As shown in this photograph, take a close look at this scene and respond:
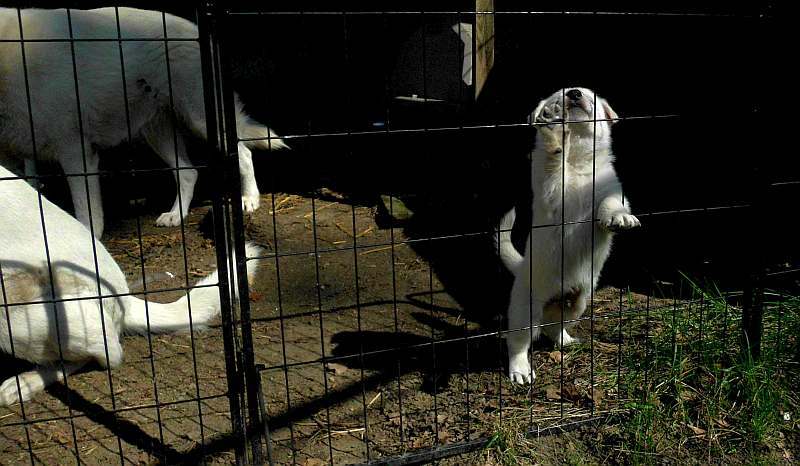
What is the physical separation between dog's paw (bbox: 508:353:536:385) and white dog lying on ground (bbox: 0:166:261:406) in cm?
140

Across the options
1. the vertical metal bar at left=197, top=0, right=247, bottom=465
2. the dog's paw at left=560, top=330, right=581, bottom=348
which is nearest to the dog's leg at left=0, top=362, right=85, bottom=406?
the vertical metal bar at left=197, top=0, right=247, bottom=465

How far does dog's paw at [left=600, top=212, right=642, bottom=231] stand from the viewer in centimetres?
310

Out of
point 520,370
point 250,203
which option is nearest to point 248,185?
point 250,203

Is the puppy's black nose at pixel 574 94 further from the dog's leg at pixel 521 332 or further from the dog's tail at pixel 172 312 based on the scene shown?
the dog's tail at pixel 172 312

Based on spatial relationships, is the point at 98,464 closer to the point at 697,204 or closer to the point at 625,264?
the point at 625,264

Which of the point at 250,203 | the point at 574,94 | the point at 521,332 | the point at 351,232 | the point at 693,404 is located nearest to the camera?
the point at 693,404

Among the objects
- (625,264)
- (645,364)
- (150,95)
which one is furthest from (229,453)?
(150,95)

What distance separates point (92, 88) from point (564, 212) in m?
3.92

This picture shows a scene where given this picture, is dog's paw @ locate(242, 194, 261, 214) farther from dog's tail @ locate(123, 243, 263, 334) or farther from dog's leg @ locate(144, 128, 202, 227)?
dog's tail @ locate(123, 243, 263, 334)

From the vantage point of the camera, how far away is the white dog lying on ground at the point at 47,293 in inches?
132

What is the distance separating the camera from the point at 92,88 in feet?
18.4

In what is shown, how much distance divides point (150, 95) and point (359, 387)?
347 cm

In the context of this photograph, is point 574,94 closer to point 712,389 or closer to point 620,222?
point 620,222

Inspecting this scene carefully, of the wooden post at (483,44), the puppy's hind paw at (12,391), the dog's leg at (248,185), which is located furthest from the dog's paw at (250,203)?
the puppy's hind paw at (12,391)
